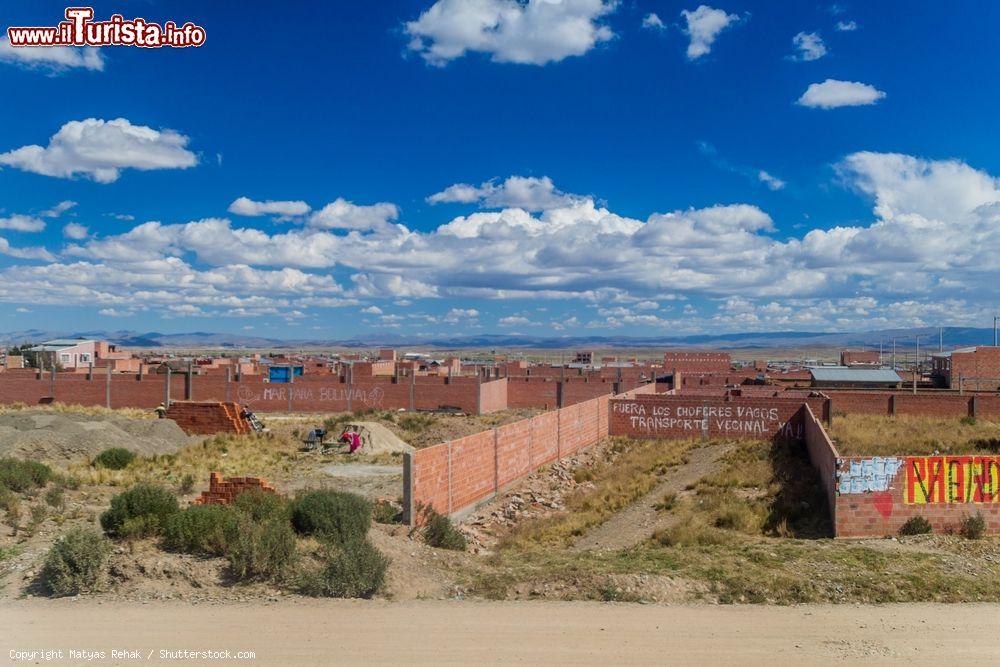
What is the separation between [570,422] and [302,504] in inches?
626

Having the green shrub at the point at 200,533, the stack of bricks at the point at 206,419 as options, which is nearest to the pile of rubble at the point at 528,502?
the green shrub at the point at 200,533

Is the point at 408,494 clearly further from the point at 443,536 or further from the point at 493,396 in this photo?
the point at 493,396

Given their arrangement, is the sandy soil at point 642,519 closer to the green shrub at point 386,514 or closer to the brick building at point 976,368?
the green shrub at point 386,514

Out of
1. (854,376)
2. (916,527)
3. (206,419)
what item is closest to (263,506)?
(916,527)

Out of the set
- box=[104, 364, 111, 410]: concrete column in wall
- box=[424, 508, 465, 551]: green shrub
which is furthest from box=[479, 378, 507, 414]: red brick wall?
box=[424, 508, 465, 551]: green shrub

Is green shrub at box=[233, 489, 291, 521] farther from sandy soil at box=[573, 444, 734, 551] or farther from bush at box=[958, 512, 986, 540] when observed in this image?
bush at box=[958, 512, 986, 540]

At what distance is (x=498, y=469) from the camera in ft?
68.1

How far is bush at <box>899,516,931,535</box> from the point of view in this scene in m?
14.5

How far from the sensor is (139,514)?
40.5 feet

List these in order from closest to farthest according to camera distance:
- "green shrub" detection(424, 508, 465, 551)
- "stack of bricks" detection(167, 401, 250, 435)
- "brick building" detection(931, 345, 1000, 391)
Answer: "green shrub" detection(424, 508, 465, 551), "stack of bricks" detection(167, 401, 250, 435), "brick building" detection(931, 345, 1000, 391)

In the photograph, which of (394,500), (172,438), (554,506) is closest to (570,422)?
(554,506)

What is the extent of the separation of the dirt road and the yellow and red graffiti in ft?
16.1

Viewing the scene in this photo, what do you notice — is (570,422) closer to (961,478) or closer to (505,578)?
(961,478)

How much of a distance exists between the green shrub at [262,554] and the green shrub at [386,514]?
3.94 meters
